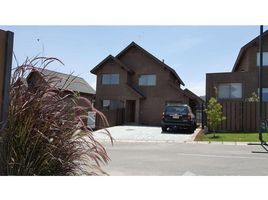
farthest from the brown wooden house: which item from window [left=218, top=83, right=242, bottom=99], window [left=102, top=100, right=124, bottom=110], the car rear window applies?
window [left=102, top=100, right=124, bottom=110]

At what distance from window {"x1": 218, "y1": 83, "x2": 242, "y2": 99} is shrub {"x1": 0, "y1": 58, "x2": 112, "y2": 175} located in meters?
24.3


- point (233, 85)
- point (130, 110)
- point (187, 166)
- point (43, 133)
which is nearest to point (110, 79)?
point (130, 110)

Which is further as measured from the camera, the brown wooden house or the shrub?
the brown wooden house

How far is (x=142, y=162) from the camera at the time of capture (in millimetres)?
10930

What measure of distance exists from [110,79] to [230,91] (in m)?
12.8

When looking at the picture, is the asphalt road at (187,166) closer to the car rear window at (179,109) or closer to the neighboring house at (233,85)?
the car rear window at (179,109)

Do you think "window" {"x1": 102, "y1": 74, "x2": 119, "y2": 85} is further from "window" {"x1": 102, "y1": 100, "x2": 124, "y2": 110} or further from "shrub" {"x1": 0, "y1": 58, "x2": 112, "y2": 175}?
"shrub" {"x1": 0, "y1": 58, "x2": 112, "y2": 175}

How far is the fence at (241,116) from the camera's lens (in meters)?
24.6

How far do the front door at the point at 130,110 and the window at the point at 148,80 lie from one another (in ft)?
6.72

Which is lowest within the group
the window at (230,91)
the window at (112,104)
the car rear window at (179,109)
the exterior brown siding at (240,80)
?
the car rear window at (179,109)

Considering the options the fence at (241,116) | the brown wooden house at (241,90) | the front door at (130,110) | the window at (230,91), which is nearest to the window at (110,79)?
the front door at (130,110)

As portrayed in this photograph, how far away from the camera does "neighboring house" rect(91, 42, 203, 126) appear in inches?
1373

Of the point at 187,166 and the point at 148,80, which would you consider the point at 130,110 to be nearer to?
the point at 148,80

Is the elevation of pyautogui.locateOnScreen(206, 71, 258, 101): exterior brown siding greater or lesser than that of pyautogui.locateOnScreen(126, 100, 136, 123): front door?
greater
